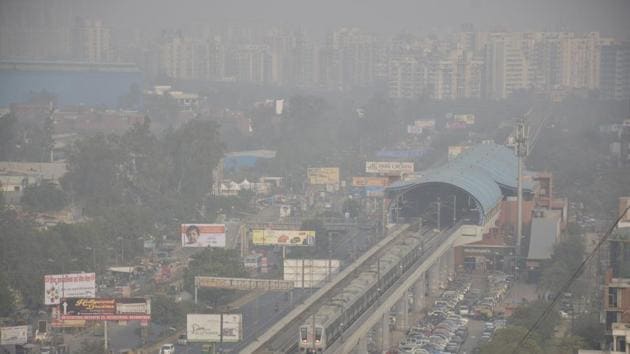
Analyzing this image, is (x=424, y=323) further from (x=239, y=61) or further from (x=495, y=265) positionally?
(x=239, y=61)

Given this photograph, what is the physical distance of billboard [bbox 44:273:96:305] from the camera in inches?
415

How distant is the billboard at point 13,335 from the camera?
988cm

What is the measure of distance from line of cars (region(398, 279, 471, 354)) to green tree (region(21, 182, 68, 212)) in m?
5.65

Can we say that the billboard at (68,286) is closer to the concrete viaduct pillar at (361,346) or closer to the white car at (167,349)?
the white car at (167,349)

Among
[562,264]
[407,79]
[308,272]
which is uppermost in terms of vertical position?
[407,79]

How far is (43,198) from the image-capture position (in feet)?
53.9

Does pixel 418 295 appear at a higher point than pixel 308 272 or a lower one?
lower

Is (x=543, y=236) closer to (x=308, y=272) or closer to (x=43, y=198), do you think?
(x=308, y=272)

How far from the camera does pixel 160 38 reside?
42.9 m

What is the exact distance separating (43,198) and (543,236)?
18.3 feet

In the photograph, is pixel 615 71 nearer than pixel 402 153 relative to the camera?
No

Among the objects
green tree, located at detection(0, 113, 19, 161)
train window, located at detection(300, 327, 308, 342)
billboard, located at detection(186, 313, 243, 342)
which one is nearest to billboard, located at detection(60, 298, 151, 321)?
billboard, located at detection(186, 313, 243, 342)

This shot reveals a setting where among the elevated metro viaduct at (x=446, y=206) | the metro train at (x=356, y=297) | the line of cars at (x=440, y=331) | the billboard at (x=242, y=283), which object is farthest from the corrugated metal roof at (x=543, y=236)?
the billboard at (x=242, y=283)

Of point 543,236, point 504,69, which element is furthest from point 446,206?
point 504,69
